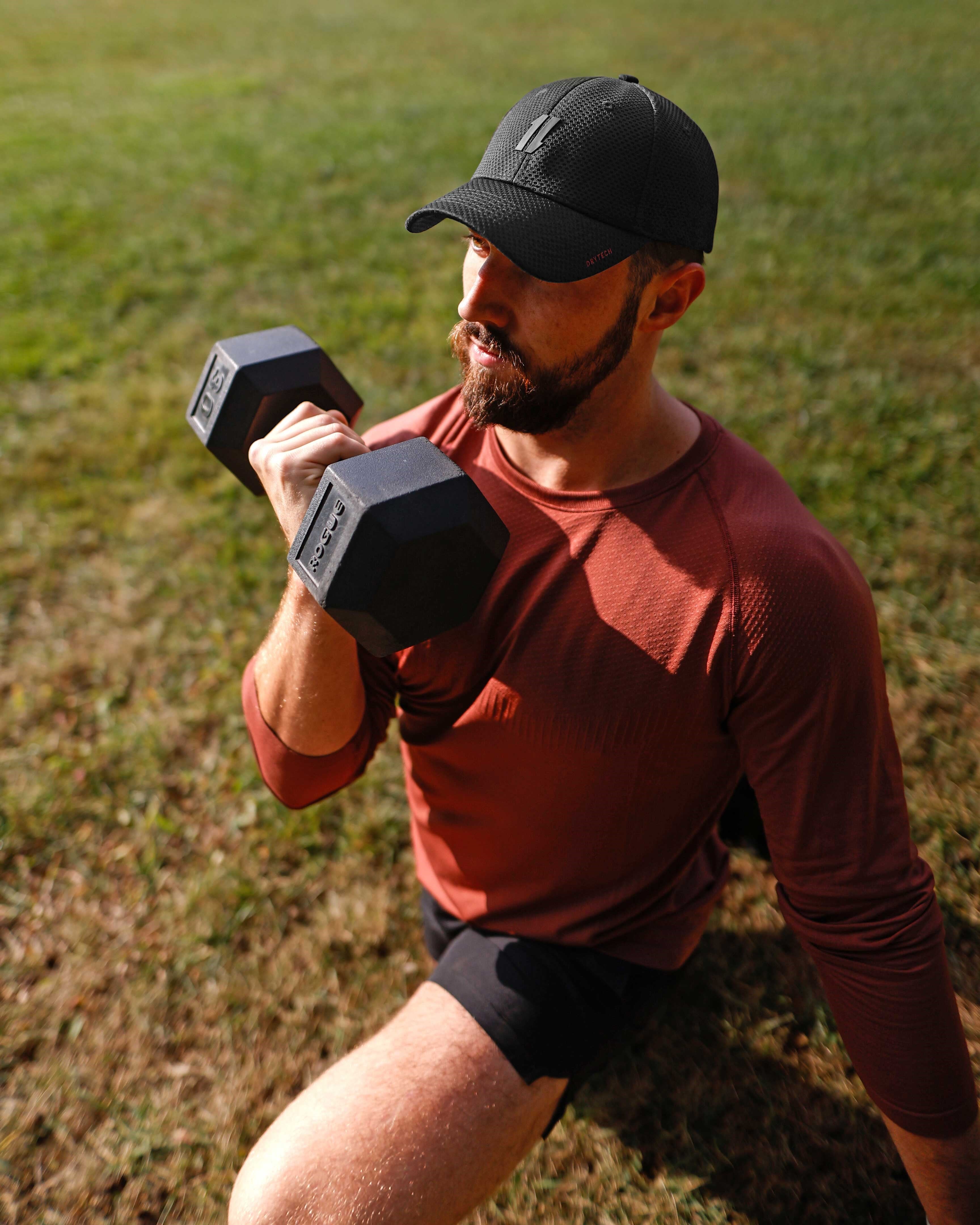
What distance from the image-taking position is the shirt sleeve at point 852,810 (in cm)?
159

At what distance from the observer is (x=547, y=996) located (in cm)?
194

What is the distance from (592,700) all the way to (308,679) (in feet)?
A: 1.92

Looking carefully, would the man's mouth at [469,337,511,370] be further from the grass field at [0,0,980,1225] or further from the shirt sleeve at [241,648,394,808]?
the grass field at [0,0,980,1225]

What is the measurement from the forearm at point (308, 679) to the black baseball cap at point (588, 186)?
2.54 feet

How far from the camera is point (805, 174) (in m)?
7.46

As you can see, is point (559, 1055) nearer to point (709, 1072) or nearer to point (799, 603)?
point (709, 1072)

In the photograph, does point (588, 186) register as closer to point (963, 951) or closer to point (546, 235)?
point (546, 235)

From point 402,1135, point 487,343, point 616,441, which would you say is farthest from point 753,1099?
point 487,343

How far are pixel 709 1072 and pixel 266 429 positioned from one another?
2.01 meters

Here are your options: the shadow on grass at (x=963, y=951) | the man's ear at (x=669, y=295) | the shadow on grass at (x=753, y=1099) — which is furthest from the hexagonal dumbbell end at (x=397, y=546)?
the shadow on grass at (x=963, y=951)

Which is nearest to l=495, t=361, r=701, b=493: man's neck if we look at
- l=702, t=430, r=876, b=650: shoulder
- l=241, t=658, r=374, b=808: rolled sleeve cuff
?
l=702, t=430, r=876, b=650: shoulder

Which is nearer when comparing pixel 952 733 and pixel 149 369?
pixel 952 733

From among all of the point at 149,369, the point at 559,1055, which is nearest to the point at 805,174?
the point at 149,369

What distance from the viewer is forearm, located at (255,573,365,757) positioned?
1.80m
